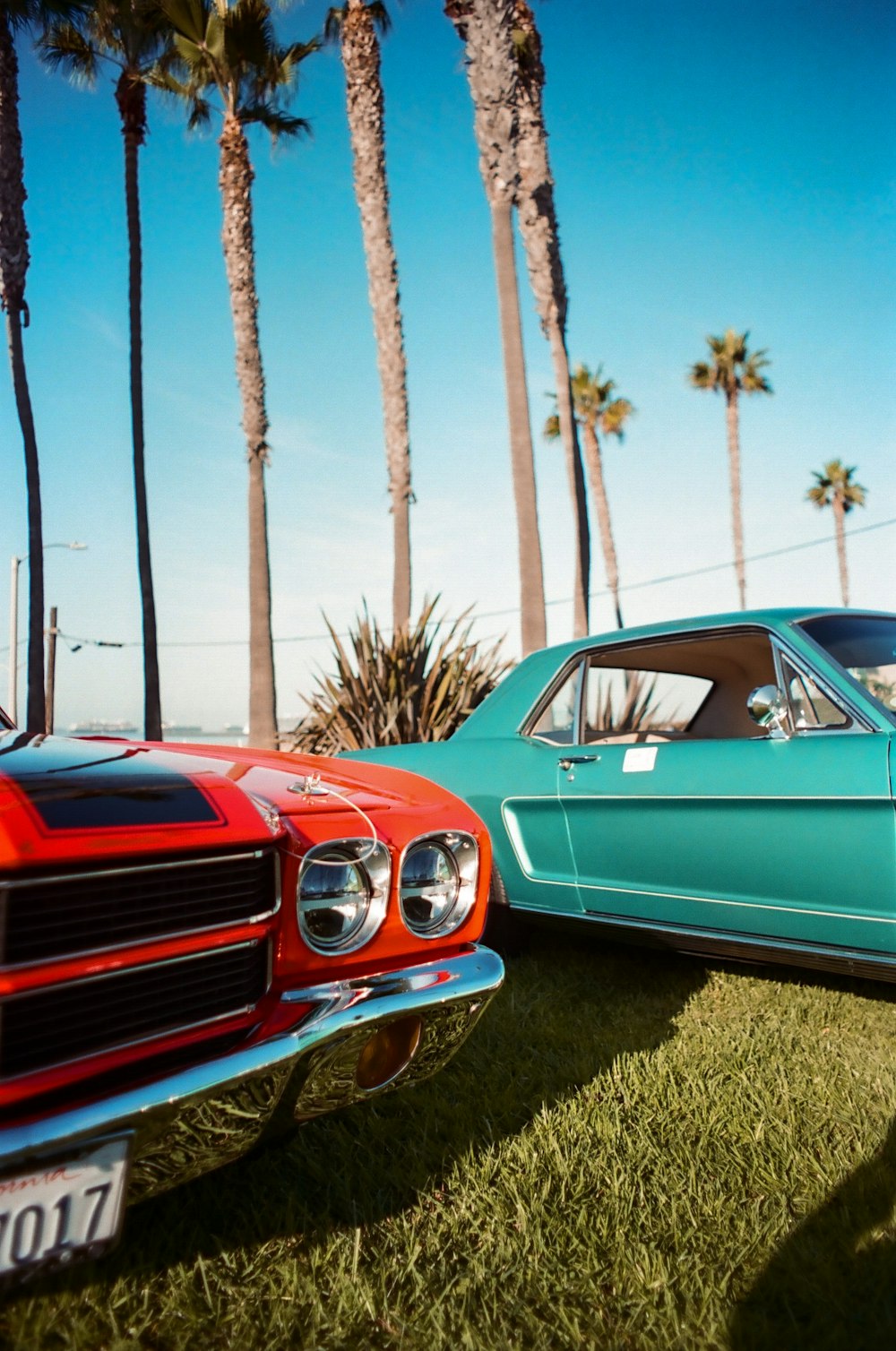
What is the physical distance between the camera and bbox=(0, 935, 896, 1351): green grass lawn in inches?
65.4

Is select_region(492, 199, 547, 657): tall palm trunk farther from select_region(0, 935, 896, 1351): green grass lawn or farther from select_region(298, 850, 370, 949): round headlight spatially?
select_region(298, 850, 370, 949): round headlight

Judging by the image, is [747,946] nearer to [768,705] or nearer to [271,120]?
[768,705]

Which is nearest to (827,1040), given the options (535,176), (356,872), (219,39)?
(356,872)

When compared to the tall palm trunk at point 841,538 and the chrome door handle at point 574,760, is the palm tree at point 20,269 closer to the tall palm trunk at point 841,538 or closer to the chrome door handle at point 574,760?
the chrome door handle at point 574,760

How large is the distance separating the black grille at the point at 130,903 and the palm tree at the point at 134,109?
44.3 feet

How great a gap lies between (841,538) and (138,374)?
33.3 m

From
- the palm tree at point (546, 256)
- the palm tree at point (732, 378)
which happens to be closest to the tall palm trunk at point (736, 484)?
the palm tree at point (732, 378)

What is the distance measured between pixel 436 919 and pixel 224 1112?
0.66m

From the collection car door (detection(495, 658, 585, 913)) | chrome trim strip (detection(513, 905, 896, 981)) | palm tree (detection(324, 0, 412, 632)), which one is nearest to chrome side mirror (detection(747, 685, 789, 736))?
chrome trim strip (detection(513, 905, 896, 981))

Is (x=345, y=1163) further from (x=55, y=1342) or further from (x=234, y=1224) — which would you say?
(x=55, y=1342)

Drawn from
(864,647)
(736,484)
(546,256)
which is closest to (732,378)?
(736,484)

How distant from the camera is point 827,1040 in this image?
9.60 feet

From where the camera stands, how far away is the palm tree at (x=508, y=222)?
→ 11.6 metres

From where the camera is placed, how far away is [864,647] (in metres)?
3.33
